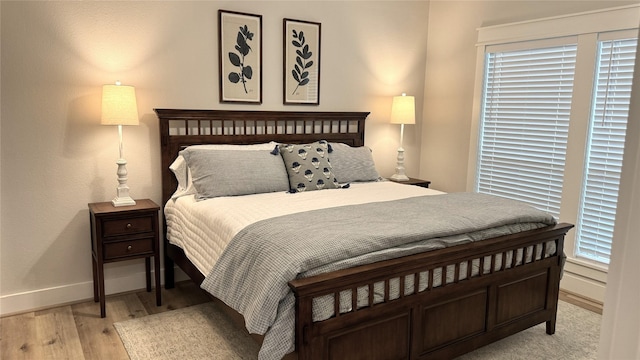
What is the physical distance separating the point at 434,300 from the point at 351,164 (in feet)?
5.91

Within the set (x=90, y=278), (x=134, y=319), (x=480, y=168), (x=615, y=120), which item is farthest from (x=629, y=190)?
(x=480, y=168)

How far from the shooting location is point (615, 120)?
3.27 m

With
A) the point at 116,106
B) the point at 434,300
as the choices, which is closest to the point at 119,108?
the point at 116,106

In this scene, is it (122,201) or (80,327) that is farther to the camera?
(122,201)

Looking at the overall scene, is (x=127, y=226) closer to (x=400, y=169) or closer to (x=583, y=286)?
(x=400, y=169)

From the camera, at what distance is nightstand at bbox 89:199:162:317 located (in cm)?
298

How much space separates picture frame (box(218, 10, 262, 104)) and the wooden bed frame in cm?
61

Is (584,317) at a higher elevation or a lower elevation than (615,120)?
lower

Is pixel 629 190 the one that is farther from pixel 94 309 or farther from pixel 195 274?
pixel 94 309

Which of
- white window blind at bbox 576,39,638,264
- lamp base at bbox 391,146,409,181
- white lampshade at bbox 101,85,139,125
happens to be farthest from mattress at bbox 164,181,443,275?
white window blind at bbox 576,39,638,264

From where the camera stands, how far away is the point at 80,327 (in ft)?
9.51

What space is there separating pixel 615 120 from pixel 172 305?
3.39 m

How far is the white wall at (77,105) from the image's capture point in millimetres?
2998

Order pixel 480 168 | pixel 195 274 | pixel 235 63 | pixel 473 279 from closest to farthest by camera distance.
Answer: pixel 473 279 < pixel 195 274 < pixel 235 63 < pixel 480 168
